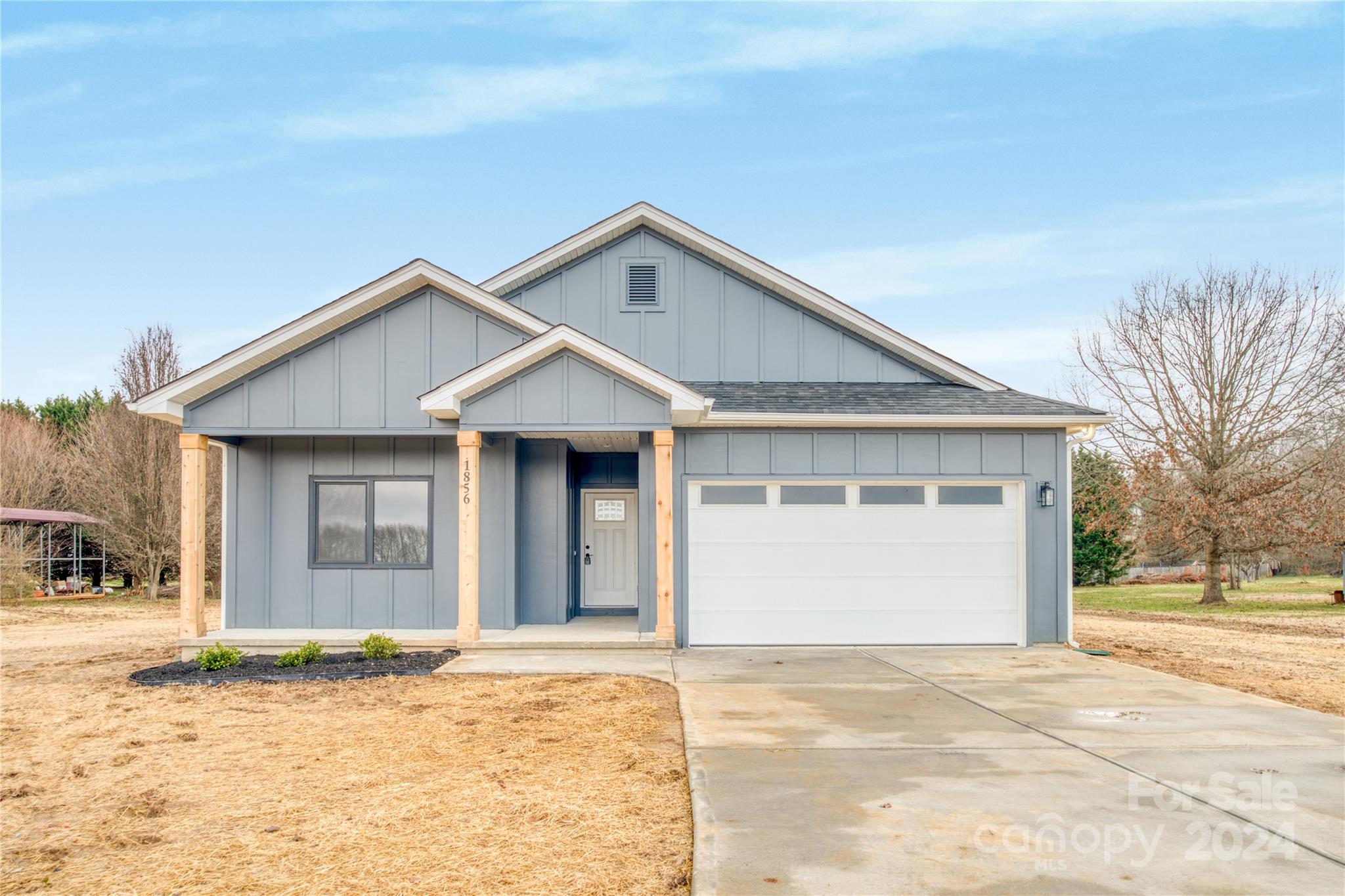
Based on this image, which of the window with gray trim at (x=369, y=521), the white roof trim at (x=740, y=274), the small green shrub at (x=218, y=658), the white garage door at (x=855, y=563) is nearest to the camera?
the small green shrub at (x=218, y=658)

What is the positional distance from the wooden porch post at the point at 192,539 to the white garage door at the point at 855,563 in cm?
642

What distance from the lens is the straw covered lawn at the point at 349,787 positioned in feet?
14.6

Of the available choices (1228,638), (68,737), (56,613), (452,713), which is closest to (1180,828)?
(452,713)

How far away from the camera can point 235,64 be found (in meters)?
19.4

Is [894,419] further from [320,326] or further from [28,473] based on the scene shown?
[28,473]

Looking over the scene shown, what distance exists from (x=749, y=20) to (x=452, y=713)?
1332 centimetres

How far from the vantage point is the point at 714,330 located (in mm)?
14125

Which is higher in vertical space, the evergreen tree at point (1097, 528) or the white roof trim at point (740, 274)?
the white roof trim at point (740, 274)

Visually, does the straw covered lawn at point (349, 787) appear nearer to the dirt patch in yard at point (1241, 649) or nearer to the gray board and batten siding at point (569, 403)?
the gray board and batten siding at point (569, 403)

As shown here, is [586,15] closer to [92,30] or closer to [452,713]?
[92,30]

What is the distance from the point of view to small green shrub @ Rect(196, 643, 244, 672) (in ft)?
34.0

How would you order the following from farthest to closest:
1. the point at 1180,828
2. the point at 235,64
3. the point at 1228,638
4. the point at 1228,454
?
the point at 1228,454 → the point at 235,64 → the point at 1228,638 → the point at 1180,828

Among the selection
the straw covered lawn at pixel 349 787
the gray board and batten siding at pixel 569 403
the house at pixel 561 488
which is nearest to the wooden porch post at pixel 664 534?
the house at pixel 561 488

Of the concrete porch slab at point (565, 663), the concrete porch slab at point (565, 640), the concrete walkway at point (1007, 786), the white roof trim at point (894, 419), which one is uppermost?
the white roof trim at point (894, 419)
